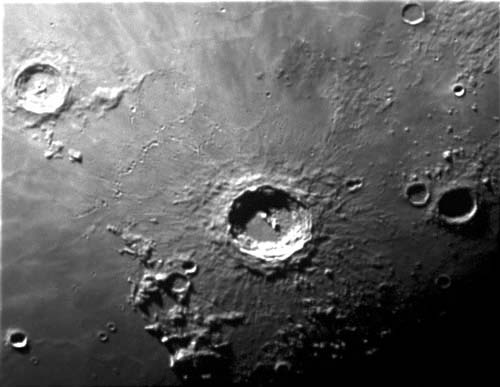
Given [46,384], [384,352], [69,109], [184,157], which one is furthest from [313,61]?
→ [46,384]

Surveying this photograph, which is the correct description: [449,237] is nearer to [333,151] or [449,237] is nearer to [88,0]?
[333,151]

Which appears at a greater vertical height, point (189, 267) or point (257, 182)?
point (257, 182)

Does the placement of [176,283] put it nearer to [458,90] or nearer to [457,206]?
[457,206]

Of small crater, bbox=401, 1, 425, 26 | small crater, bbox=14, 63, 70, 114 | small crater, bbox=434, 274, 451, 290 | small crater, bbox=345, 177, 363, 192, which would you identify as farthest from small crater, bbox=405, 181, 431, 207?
small crater, bbox=14, 63, 70, 114

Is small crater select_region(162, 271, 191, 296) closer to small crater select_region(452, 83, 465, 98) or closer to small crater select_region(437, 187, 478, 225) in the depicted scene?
small crater select_region(437, 187, 478, 225)

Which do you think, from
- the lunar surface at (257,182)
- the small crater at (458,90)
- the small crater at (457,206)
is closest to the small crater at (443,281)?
the lunar surface at (257,182)

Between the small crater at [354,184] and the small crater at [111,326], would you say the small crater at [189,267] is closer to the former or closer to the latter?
the small crater at [111,326]

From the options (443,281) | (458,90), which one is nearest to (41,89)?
(458,90)

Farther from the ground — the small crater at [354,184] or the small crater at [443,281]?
the small crater at [354,184]
